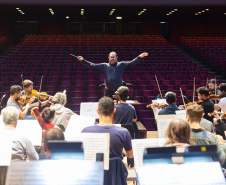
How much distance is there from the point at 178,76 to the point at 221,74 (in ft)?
5.52

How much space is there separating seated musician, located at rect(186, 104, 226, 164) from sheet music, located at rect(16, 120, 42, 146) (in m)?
1.21

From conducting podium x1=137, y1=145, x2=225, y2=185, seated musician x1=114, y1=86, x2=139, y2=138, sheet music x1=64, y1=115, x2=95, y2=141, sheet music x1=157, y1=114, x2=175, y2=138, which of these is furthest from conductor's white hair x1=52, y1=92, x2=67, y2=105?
conducting podium x1=137, y1=145, x2=225, y2=185

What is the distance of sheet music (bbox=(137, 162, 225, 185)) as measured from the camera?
1394mm

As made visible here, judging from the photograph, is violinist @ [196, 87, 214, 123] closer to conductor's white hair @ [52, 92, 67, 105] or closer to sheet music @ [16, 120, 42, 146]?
conductor's white hair @ [52, 92, 67, 105]

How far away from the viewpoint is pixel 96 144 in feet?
5.94

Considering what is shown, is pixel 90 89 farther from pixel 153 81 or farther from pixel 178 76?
pixel 178 76

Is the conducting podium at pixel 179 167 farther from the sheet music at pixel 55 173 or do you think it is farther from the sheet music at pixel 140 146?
the sheet music at pixel 140 146

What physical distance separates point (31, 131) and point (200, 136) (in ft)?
4.42

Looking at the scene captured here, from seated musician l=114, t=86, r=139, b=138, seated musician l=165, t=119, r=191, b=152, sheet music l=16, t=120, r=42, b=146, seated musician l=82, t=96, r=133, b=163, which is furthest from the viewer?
seated musician l=114, t=86, r=139, b=138

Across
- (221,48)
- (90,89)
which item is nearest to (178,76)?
(90,89)

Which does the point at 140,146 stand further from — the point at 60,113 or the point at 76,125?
the point at 60,113

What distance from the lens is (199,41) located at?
417 inches

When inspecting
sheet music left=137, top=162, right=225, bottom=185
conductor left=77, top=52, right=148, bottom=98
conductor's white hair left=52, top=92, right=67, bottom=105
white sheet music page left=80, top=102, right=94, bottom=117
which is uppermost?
conductor left=77, top=52, right=148, bottom=98

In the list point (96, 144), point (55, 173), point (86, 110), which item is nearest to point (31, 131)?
point (96, 144)
